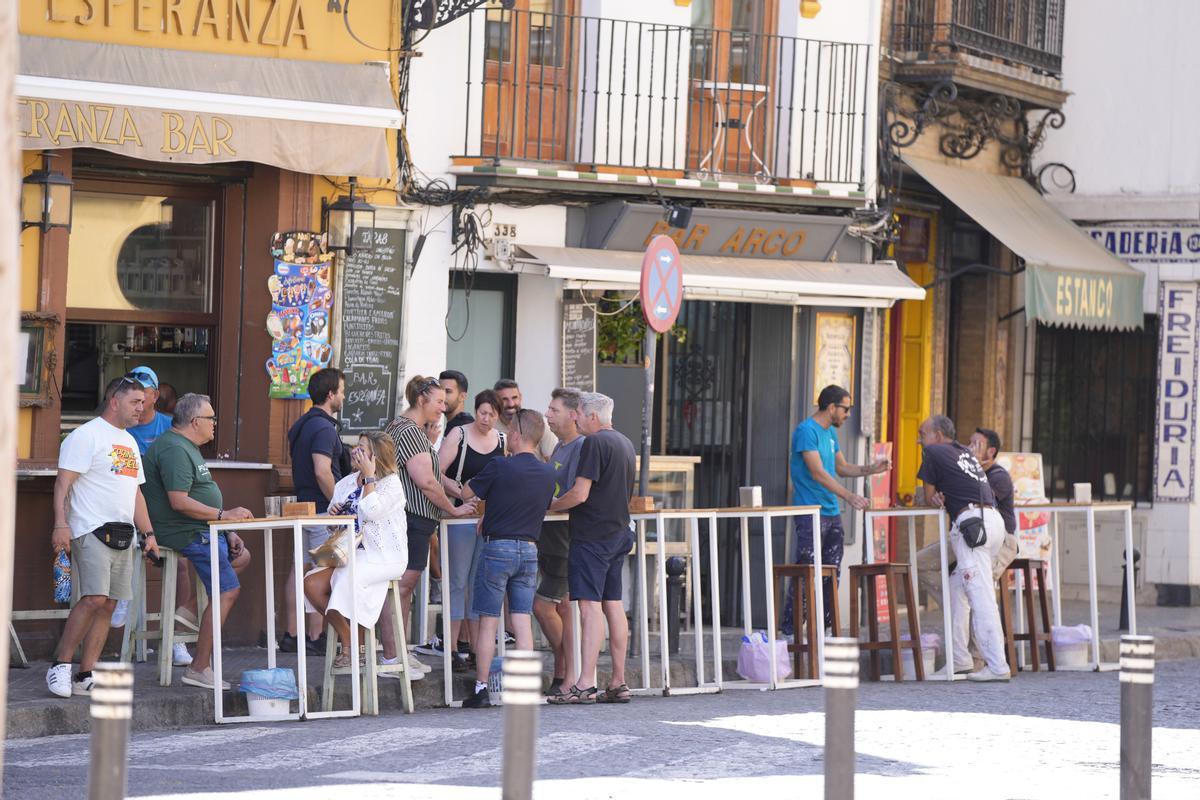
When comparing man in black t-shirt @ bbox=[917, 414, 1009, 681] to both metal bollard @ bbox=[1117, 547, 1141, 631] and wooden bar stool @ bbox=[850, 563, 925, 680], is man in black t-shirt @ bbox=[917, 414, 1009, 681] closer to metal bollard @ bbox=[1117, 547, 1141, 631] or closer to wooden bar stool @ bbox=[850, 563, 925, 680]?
wooden bar stool @ bbox=[850, 563, 925, 680]

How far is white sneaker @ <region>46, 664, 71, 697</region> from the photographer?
1122cm

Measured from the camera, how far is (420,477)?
1258 centimetres

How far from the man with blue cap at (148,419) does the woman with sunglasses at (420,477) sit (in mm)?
1460

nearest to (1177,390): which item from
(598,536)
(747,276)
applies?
(747,276)

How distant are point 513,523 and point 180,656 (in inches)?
98.0

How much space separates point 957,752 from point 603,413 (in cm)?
314

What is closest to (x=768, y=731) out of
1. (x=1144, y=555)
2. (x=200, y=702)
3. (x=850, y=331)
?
(x=200, y=702)

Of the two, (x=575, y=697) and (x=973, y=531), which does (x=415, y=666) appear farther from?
(x=973, y=531)

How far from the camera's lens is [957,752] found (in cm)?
1061

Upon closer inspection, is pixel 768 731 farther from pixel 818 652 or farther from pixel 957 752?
pixel 818 652

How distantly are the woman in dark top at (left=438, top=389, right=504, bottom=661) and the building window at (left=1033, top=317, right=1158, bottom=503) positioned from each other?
9192 millimetres

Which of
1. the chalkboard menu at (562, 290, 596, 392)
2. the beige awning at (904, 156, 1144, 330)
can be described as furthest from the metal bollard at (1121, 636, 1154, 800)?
the beige awning at (904, 156, 1144, 330)

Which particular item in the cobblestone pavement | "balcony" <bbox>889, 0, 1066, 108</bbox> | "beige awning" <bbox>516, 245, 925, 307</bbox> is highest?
"balcony" <bbox>889, 0, 1066, 108</bbox>

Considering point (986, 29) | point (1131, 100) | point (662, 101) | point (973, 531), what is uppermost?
point (986, 29)
